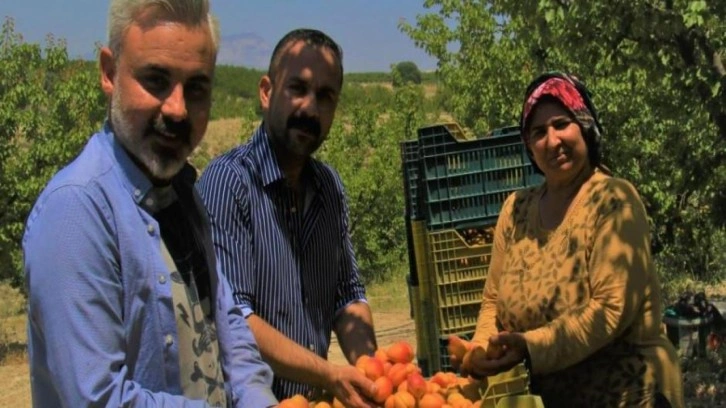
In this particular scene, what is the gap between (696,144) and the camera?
7492 mm

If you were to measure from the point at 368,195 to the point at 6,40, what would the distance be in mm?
7820

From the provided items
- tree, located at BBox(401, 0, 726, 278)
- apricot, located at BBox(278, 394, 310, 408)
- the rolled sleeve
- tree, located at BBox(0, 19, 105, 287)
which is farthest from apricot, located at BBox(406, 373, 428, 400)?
tree, located at BBox(0, 19, 105, 287)

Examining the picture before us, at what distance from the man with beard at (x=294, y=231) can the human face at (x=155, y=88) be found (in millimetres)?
1019

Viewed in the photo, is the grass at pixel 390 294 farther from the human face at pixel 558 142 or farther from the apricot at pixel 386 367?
the apricot at pixel 386 367

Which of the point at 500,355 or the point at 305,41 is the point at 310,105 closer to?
the point at 305,41

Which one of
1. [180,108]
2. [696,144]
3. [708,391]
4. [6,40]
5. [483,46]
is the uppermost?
[6,40]

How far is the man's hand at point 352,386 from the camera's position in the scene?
8.21 feet

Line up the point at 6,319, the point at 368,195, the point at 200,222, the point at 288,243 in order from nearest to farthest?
the point at 200,222
the point at 288,243
the point at 368,195
the point at 6,319

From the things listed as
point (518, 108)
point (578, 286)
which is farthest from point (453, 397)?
point (518, 108)

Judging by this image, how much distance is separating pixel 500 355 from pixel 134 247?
1.49m

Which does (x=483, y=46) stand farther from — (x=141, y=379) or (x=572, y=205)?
(x=141, y=379)

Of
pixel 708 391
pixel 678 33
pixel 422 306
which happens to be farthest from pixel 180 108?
pixel 708 391

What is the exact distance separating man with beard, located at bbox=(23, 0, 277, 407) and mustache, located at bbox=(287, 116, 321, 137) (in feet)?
3.36

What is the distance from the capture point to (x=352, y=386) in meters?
2.51
